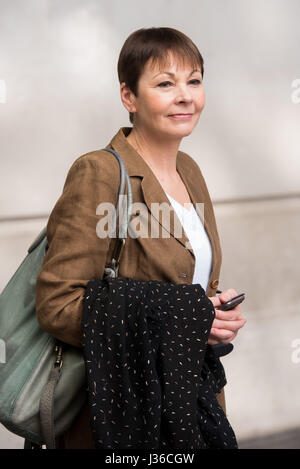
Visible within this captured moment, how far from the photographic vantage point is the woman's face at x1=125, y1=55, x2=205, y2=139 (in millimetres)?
2102

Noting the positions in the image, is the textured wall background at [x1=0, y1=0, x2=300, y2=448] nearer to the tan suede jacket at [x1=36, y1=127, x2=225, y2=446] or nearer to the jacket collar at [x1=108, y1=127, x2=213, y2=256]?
the jacket collar at [x1=108, y1=127, x2=213, y2=256]

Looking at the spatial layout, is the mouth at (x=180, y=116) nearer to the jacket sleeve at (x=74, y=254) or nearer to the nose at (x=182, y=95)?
the nose at (x=182, y=95)

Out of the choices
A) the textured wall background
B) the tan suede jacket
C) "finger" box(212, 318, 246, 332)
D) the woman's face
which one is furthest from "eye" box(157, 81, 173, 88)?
the textured wall background

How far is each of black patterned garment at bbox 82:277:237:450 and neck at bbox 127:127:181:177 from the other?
0.47m

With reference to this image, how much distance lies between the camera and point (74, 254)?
6.27ft

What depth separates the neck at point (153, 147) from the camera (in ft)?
7.20

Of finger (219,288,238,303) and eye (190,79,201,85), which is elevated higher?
eye (190,79,201,85)

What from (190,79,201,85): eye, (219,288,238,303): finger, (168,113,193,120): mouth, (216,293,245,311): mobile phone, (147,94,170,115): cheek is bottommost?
(216,293,245,311): mobile phone

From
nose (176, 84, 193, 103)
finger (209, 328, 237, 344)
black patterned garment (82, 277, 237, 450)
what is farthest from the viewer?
nose (176, 84, 193, 103)

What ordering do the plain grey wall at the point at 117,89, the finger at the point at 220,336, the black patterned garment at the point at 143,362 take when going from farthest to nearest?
the plain grey wall at the point at 117,89, the finger at the point at 220,336, the black patterned garment at the point at 143,362

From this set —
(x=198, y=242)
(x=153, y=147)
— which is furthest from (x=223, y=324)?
(x=153, y=147)

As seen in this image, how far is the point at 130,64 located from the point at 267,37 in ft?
7.59

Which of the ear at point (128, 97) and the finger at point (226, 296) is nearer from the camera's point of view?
the finger at point (226, 296)

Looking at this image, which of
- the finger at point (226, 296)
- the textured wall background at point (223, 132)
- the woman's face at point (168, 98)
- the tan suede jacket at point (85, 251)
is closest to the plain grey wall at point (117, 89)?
the textured wall background at point (223, 132)
